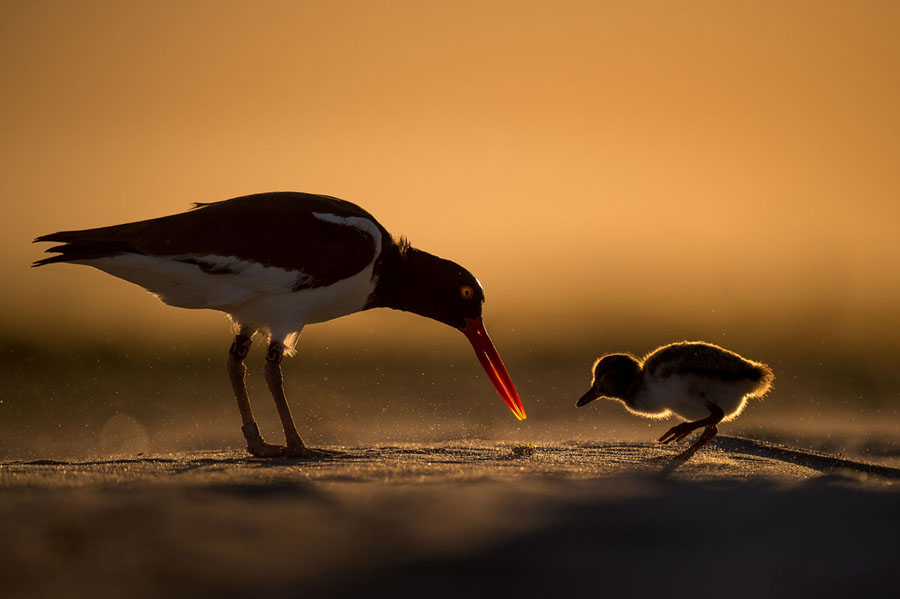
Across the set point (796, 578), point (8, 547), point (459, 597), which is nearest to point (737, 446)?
point (796, 578)

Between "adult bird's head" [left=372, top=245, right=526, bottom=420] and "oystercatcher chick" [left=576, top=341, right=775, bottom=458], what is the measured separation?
3.60 ft

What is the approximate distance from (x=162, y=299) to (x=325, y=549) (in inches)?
143

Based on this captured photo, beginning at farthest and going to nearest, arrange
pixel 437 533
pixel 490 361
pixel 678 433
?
pixel 490 361 < pixel 678 433 < pixel 437 533

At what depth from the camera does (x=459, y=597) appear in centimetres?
375

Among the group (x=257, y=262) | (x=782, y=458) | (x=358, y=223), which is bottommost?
(x=782, y=458)

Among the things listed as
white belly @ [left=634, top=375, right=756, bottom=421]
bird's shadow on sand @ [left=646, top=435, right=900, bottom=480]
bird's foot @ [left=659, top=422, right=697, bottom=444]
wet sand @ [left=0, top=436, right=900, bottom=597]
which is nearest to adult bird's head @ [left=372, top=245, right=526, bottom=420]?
white belly @ [left=634, top=375, right=756, bottom=421]

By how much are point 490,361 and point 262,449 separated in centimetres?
241

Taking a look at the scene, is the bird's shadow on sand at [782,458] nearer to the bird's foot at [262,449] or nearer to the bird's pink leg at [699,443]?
the bird's pink leg at [699,443]

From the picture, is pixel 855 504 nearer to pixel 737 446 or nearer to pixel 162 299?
pixel 737 446

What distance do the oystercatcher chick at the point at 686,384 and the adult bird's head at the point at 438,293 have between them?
1.10 m

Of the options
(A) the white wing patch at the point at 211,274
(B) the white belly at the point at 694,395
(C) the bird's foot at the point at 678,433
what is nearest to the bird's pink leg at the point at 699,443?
(B) the white belly at the point at 694,395

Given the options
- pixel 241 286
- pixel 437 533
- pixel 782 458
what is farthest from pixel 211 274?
pixel 782 458

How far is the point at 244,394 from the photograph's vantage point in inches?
283

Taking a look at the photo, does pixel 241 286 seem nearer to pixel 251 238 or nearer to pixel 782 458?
pixel 251 238
